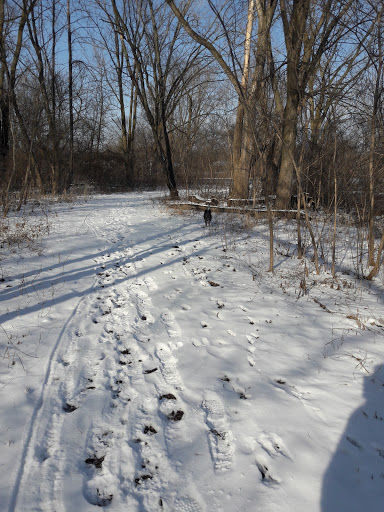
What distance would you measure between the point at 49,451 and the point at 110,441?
1.31ft

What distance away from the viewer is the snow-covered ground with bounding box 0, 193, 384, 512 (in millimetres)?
1770

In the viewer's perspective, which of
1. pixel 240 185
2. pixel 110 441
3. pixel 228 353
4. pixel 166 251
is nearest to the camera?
pixel 110 441

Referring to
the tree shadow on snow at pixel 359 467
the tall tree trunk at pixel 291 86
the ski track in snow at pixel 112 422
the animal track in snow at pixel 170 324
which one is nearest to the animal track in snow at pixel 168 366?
the ski track in snow at pixel 112 422

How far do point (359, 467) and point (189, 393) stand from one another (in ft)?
4.25

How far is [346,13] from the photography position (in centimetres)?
486

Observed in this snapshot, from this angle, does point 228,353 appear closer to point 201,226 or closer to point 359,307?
point 359,307

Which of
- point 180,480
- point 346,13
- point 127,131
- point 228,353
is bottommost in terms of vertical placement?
point 180,480

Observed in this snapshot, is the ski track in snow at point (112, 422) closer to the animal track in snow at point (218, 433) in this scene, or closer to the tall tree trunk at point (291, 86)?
the animal track in snow at point (218, 433)

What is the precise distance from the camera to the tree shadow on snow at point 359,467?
1705mm

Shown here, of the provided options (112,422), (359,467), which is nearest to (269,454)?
(359,467)

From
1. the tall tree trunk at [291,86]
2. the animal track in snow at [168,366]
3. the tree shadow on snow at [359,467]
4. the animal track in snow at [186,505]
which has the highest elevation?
the tall tree trunk at [291,86]

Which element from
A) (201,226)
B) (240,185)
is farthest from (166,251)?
(240,185)

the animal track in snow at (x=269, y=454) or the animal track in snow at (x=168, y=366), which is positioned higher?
the animal track in snow at (x=168, y=366)

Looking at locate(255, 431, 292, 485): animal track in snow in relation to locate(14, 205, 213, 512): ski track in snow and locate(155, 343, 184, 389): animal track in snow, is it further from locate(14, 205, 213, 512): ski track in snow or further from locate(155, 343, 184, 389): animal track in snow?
locate(155, 343, 184, 389): animal track in snow
